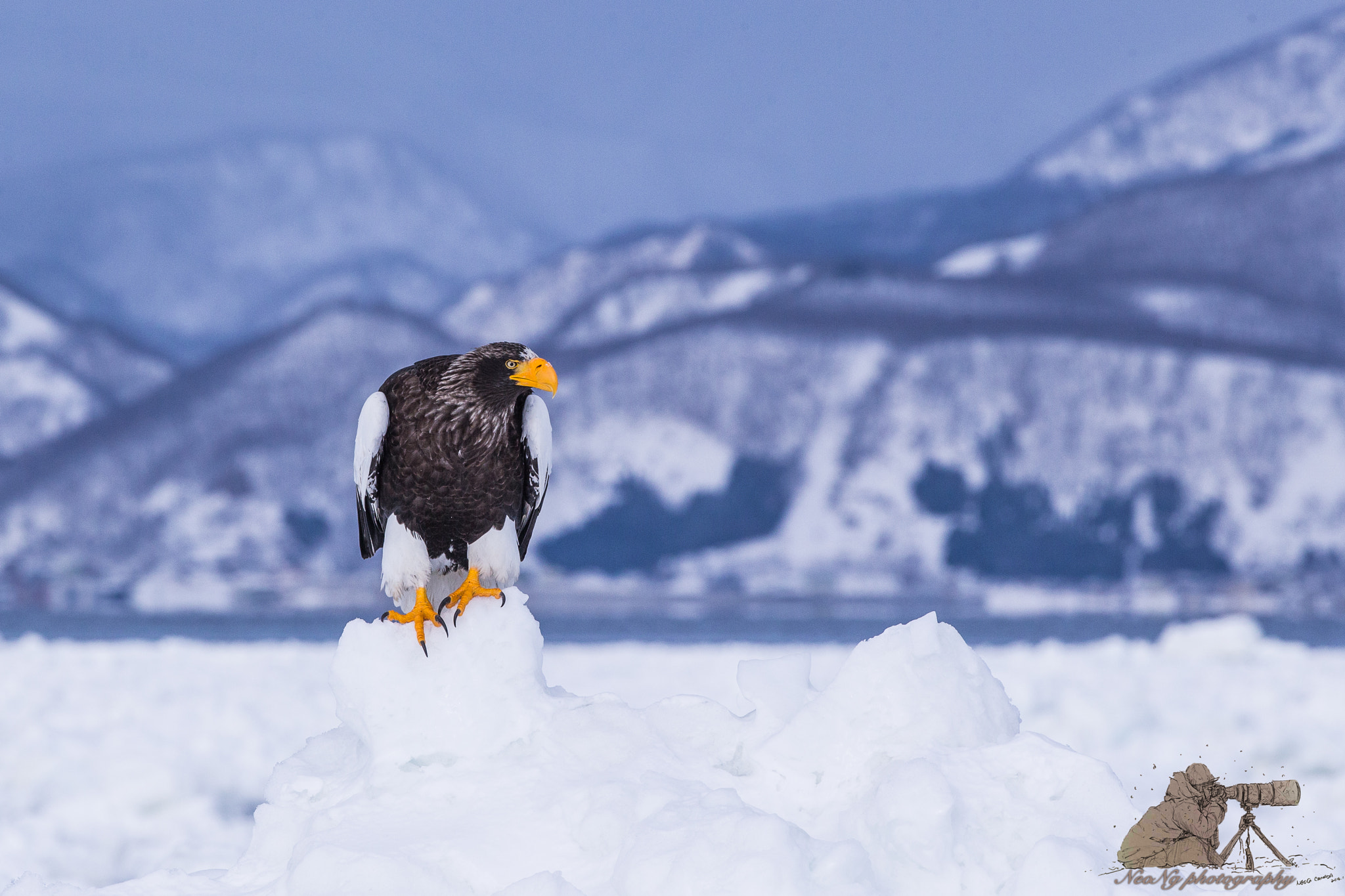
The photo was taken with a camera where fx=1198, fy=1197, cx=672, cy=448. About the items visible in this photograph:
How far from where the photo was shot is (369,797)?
434 cm

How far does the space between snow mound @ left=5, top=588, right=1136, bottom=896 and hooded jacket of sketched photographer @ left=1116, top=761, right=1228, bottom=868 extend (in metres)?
0.43

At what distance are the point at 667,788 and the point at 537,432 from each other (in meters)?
1.91

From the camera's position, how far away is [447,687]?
453cm

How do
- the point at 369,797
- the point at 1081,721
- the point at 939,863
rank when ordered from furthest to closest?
the point at 1081,721, the point at 369,797, the point at 939,863

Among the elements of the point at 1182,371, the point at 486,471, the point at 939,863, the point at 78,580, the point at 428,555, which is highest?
the point at 1182,371

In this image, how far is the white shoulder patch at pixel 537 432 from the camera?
5391 mm

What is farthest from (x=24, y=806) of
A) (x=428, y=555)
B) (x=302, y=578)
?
(x=302, y=578)

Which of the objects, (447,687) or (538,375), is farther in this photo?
(538,375)

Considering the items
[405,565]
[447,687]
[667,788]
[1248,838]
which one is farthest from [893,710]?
[405,565]

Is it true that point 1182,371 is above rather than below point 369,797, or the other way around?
above

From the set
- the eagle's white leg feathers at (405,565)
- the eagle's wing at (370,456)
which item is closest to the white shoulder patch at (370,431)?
the eagle's wing at (370,456)

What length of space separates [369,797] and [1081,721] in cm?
987

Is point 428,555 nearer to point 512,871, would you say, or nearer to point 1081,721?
point 512,871

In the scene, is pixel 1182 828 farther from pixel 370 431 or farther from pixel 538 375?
pixel 370 431
